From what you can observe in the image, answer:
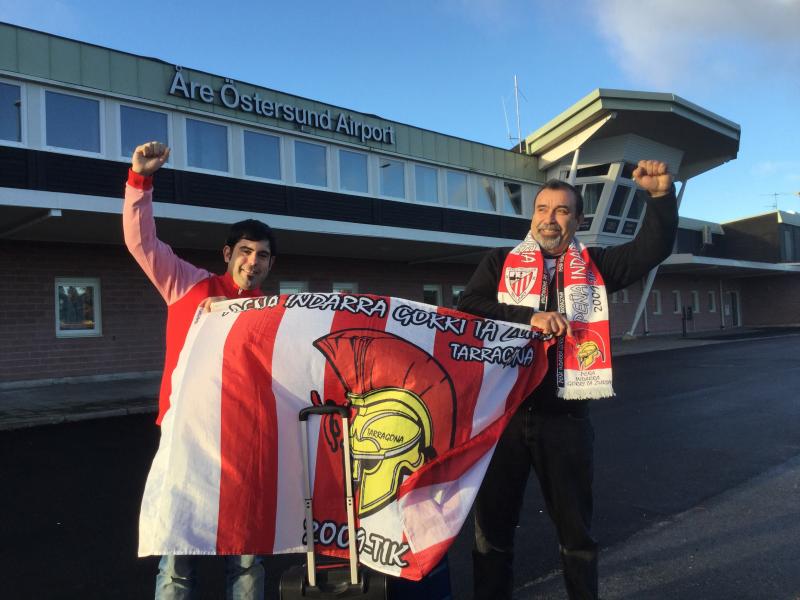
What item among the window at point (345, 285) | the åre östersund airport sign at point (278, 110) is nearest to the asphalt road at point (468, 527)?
the åre östersund airport sign at point (278, 110)

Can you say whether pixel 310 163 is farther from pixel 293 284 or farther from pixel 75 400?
pixel 75 400

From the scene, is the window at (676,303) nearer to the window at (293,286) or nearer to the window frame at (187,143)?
the window at (293,286)

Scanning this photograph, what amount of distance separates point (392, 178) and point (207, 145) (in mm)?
6195

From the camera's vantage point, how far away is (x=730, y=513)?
4.74m

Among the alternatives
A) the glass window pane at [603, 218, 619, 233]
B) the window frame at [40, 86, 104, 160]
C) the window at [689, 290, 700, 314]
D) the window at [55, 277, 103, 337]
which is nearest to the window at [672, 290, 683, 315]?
the window at [689, 290, 700, 314]

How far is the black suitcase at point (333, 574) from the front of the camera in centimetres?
212

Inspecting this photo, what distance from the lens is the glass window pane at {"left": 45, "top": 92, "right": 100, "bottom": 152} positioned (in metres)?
12.9

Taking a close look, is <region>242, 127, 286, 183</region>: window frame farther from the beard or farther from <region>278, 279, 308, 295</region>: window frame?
the beard

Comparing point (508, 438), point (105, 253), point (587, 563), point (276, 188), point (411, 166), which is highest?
point (411, 166)

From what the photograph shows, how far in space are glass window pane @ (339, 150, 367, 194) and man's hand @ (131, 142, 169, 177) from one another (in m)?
15.9

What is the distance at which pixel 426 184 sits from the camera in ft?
68.1

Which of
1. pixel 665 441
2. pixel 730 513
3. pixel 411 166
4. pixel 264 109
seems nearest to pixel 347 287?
pixel 411 166

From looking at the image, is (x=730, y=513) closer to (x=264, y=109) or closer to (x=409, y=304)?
(x=409, y=304)

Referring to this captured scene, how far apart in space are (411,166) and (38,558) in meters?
17.4
